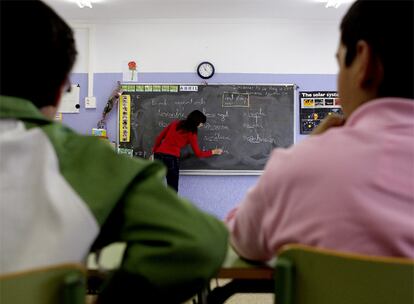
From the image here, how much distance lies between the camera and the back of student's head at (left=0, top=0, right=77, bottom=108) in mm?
734

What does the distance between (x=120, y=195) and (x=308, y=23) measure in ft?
15.6

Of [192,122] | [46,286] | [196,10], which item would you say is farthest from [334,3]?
[46,286]

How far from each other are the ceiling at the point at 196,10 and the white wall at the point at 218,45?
0.31 feet

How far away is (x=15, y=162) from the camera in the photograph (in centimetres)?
65

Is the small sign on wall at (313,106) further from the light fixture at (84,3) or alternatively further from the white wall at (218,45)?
the light fixture at (84,3)

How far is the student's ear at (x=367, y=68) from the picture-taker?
32.8 inches

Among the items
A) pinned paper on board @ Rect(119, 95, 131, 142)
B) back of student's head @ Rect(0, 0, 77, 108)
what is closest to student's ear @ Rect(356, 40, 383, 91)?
back of student's head @ Rect(0, 0, 77, 108)

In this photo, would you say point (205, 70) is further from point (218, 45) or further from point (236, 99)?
point (236, 99)

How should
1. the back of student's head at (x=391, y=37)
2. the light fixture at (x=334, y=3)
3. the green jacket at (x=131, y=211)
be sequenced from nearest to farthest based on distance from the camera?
the green jacket at (x=131, y=211) → the back of student's head at (x=391, y=37) → the light fixture at (x=334, y=3)

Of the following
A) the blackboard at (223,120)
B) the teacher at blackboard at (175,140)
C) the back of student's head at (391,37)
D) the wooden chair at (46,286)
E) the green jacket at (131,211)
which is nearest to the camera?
the wooden chair at (46,286)

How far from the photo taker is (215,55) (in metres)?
4.84

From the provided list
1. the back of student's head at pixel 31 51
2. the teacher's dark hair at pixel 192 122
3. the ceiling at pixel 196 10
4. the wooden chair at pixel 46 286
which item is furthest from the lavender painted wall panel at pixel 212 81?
the wooden chair at pixel 46 286

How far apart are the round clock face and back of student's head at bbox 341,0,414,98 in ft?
13.1

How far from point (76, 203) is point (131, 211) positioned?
0.31ft
